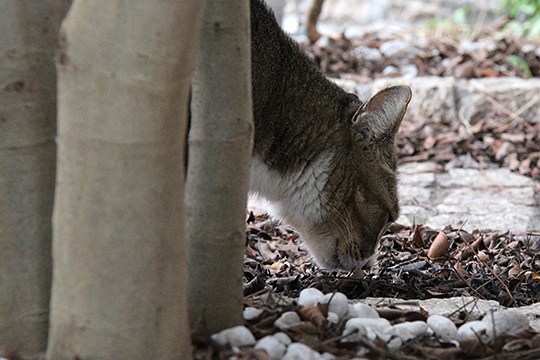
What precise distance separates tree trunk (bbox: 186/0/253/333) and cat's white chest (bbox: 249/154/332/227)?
1.50 metres

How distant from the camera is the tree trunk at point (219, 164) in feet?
7.61

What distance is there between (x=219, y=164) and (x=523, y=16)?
392 inches

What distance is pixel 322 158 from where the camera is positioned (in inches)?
155

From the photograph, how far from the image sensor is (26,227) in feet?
7.76

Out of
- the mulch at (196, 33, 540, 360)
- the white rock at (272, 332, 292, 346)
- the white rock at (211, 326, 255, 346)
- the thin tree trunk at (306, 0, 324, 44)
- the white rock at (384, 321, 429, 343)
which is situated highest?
the thin tree trunk at (306, 0, 324, 44)

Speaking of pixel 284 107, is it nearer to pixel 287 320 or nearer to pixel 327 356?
A: pixel 287 320

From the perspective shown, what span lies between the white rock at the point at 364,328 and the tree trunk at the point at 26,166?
81 centimetres

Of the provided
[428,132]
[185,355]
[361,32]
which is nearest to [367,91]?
[428,132]

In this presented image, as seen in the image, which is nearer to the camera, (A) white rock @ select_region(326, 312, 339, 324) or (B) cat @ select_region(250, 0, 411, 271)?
(A) white rock @ select_region(326, 312, 339, 324)

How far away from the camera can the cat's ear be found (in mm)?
3898

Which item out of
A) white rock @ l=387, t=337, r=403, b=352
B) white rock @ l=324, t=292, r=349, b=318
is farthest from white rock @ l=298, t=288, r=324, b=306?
white rock @ l=387, t=337, r=403, b=352

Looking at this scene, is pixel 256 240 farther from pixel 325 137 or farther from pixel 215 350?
pixel 215 350

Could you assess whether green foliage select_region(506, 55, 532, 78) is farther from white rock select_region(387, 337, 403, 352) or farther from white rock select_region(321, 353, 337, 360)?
white rock select_region(321, 353, 337, 360)

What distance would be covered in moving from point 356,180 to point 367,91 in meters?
3.65
